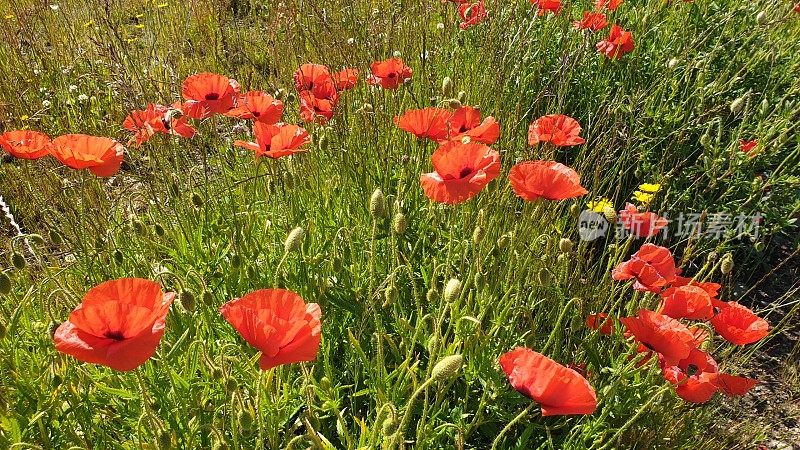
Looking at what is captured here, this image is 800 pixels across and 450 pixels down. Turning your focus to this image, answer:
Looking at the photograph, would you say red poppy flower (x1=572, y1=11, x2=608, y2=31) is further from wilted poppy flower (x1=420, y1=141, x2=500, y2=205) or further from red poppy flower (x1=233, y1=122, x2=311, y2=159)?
red poppy flower (x1=233, y1=122, x2=311, y2=159)

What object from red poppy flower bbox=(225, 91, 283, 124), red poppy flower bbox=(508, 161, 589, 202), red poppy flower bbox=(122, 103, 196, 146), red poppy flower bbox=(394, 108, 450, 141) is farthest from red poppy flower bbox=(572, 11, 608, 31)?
red poppy flower bbox=(122, 103, 196, 146)

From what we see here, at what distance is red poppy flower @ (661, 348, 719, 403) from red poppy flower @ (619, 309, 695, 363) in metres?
0.02

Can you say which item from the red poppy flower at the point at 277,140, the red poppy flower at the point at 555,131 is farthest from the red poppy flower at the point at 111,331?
the red poppy flower at the point at 555,131

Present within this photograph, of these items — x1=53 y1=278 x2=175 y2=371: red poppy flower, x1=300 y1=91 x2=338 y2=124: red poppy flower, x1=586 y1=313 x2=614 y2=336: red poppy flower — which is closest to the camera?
x1=53 y1=278 x2=175 y2=371: red poppy flower

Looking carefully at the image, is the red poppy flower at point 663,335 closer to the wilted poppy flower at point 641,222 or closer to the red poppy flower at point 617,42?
the wilted poppy flower at point 641,222

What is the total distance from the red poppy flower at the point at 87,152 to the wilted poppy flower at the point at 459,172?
81cm

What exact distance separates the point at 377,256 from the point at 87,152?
888 mm

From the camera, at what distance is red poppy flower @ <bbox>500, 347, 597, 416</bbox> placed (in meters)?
1.07

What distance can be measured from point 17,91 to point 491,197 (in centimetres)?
319

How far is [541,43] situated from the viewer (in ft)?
11.0

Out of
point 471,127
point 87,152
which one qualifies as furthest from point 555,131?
point 87,152

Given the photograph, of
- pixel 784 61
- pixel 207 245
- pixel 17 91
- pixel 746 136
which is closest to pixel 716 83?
pixel 746 136

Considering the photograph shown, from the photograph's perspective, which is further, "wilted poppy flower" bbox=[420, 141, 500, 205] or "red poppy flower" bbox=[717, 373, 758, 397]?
"red poppy flower" bbox=[717, 373, 758, 397]

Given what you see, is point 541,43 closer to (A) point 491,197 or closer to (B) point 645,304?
(A) point 491,197
